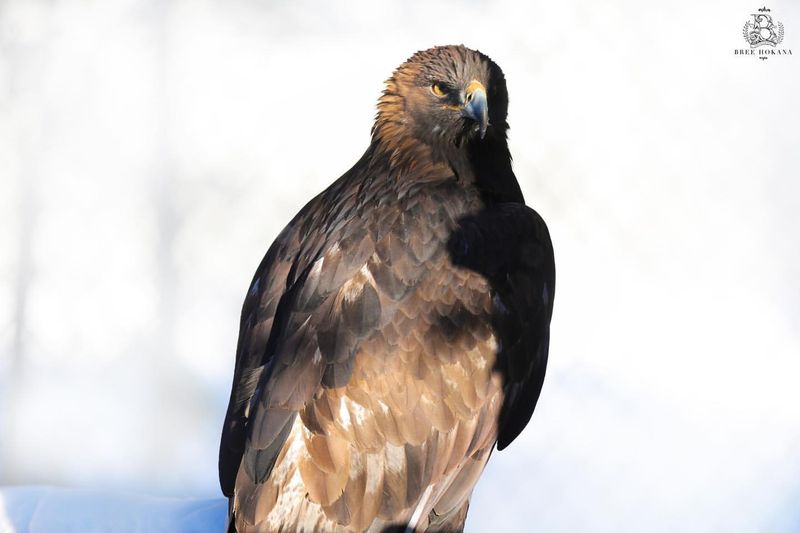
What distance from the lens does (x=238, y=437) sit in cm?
281

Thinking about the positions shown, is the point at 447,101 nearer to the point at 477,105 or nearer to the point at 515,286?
the point at 477,105

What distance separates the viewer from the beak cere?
10.2 feet

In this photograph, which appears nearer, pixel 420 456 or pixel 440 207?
pixel 420 456

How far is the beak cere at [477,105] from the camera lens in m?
3.09

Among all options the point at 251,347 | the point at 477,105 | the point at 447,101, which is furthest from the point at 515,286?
the point at 251,347

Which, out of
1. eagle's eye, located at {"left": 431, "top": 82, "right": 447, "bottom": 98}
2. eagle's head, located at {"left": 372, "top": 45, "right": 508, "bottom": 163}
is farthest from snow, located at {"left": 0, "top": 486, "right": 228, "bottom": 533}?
eagle's eye, located at {"left": 431, "top": 82, "right": 447, "bottom": 98}

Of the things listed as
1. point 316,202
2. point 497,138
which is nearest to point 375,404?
point 316,202

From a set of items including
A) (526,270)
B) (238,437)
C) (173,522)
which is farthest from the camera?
(173,522)

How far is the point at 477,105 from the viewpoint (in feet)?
10.2

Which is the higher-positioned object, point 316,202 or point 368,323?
point 316,202

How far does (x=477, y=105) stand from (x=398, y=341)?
827mm

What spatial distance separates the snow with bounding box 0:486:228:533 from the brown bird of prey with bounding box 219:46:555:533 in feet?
3.42

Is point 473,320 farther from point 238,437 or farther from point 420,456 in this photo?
point 238,437

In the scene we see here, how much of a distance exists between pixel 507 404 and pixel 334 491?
0.63 m
